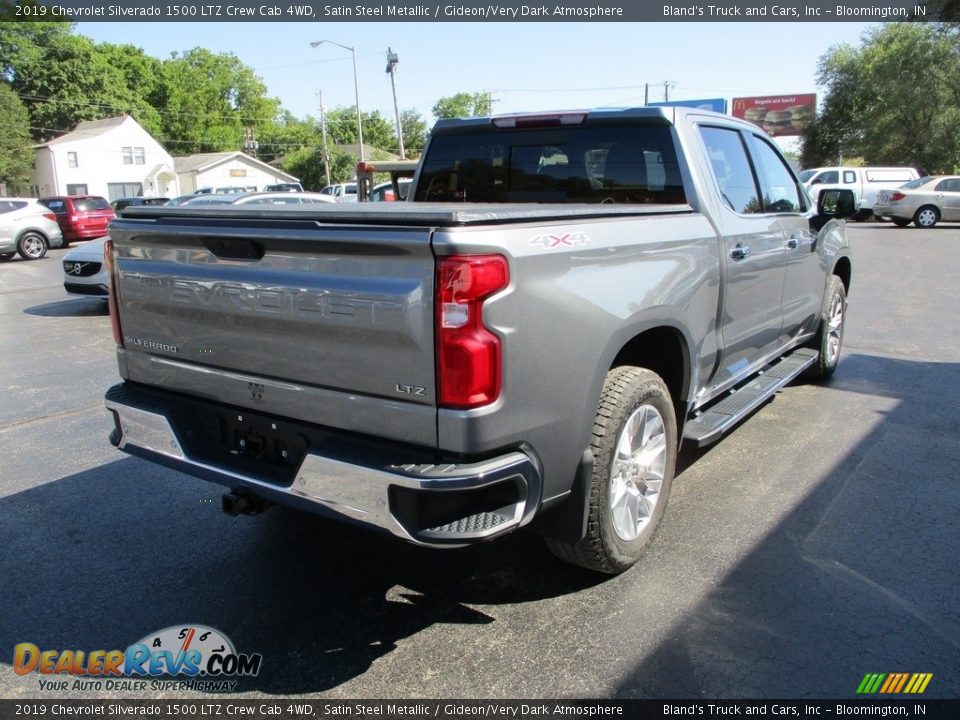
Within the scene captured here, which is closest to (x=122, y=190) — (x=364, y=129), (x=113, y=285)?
(x=364, y=129)

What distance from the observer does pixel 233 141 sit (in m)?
90.2

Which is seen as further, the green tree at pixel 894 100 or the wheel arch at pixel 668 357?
the green tree at pixel 894 100

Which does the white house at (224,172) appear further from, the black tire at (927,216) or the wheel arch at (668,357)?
the wheel arch at (668,357)

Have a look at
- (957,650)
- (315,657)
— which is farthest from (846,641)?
(315,657)

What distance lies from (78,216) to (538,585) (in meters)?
23.9

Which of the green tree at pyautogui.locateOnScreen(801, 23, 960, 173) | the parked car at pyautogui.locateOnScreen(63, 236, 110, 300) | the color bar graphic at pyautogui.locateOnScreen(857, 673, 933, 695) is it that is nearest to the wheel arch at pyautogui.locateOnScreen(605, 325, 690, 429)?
the color bar graphic at pyautogui.locateOnScreen(857, 673, 933, 695)

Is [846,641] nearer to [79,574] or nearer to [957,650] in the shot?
[957,650]

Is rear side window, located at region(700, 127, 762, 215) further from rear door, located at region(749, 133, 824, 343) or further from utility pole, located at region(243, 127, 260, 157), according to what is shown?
utility pole, located at region(243, 127, 260, 157)

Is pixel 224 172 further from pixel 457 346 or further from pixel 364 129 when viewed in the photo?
pixel 457 346

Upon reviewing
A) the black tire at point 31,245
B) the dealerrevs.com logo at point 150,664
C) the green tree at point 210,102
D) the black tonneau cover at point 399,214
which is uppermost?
the green tree at point 210,102

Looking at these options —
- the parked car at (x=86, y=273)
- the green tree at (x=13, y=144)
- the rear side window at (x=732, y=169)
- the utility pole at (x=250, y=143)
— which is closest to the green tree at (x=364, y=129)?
the utility pole at (x=250, y=143)

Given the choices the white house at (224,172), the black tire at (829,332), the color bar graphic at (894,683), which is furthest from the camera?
the white house at (224,172)

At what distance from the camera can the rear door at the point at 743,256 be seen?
3.91 m

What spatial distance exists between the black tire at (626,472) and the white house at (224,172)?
63957 millimetres
